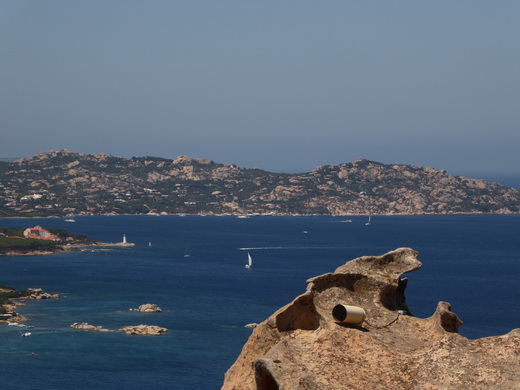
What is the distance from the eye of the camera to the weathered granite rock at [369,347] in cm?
1377

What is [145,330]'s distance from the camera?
99.6m

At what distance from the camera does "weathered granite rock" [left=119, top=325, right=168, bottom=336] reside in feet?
325

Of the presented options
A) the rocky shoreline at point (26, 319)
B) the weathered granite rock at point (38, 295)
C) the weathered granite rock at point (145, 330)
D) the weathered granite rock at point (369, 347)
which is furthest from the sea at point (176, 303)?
the weathered granite rock at point (369, 347)

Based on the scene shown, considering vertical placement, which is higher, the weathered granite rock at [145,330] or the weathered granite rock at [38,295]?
the weathered granite rock at [38,295]

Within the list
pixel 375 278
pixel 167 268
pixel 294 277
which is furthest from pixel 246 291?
pixel 375 278

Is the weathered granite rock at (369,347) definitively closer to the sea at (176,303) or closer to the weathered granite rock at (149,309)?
the sea at (176,303)

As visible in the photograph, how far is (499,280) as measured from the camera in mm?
147000

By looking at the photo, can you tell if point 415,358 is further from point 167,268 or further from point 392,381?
point 167,268

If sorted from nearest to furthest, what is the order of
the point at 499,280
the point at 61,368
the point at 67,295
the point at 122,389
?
the point at 122,389 → the point at 61,368 → the point at 67,295 → the point at 499,280

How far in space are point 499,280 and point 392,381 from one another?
137795 millimetres

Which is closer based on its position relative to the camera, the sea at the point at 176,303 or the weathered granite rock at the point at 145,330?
the sea at the point at 176,303

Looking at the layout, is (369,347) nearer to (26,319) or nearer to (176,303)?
(26,319)

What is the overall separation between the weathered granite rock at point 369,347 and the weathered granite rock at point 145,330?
8286cm

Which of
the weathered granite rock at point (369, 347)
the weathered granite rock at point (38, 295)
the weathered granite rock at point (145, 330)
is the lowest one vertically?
the weathered granite rock at point (145, 330)
